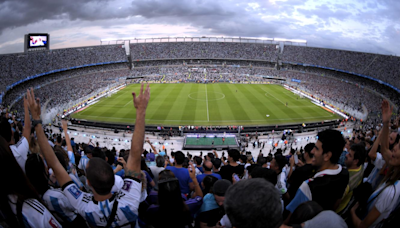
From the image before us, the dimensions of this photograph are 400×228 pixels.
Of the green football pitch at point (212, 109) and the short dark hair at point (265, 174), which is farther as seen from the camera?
the green football pitch at point (212, 109)

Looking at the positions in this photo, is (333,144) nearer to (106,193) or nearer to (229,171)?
(229,171)

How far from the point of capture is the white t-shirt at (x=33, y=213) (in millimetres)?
2385

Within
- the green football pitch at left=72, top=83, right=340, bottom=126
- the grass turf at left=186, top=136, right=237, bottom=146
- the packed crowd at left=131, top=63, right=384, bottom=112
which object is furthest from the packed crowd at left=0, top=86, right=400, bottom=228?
the packed crowd at left=131, top=63, right=384, bottom=112

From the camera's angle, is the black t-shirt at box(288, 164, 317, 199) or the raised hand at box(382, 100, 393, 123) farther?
the black t-shirt at box(288, 164, 317, 199)

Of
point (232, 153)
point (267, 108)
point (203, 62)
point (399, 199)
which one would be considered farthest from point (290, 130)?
point (203, 62)

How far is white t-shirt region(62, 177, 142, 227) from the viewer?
9.20 ft

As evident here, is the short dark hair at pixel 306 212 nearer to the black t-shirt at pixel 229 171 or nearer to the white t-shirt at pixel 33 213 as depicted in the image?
the white t-shirt at pixel 33 213

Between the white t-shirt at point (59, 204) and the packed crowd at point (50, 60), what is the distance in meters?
46.5

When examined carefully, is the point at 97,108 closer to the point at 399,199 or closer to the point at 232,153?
the point at 232,153

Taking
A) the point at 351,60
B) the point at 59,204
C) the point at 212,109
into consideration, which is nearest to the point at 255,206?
the point at 59,204

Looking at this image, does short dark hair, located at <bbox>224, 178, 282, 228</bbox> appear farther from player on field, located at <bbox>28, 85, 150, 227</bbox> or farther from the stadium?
the stadium

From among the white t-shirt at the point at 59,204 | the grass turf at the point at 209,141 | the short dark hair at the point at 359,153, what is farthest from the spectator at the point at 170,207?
the grass turf at the point at 209,141

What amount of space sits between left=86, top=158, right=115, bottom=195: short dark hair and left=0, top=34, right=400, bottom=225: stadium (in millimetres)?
4767

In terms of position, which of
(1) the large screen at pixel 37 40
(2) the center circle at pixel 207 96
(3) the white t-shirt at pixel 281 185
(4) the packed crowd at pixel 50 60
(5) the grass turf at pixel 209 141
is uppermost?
(1) the large screen at pixel 37 40
